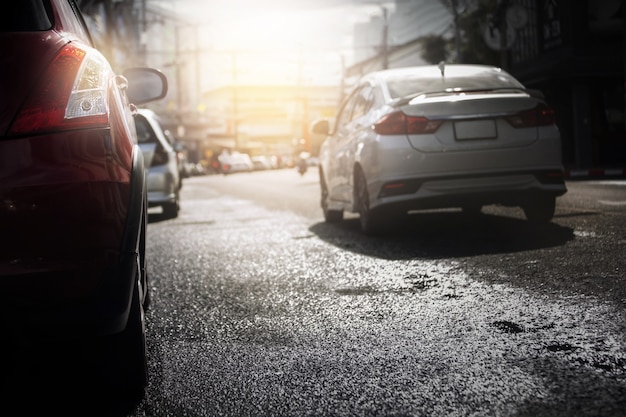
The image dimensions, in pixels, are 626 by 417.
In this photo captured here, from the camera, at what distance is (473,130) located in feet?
22.9

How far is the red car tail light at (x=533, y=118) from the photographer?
7.02m

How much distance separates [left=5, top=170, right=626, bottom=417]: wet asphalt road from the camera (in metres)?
2.71

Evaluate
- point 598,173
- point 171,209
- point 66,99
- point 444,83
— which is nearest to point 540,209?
point 444,83

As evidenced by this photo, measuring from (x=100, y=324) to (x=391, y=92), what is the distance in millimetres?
5492

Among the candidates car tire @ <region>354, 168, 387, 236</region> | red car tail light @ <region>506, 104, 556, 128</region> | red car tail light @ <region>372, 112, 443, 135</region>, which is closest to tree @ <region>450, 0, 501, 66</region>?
car tire @ <region>354, 168, 387, 236</region>

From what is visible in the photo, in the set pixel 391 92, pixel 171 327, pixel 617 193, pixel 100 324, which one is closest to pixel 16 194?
pixel 100 324

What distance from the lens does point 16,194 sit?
2.38 m

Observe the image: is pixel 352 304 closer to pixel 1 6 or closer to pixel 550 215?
pixel 1 6

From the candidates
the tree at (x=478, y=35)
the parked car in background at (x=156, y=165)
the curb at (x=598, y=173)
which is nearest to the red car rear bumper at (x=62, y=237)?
the parked car in background at (x=156, y=165)

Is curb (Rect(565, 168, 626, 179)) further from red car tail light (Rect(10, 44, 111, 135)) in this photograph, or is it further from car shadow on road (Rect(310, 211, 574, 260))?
red car tail light (Rect(10, 44, 111, 135))

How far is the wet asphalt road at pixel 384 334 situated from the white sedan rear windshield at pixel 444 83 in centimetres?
146

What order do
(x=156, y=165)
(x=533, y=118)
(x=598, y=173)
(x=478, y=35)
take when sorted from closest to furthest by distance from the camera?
(x=533, y=118), (x=156, y=165), (x=598, y=173), (x=478, y=35)

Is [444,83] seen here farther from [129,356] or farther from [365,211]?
[129,356]

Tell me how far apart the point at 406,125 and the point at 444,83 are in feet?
3.36
